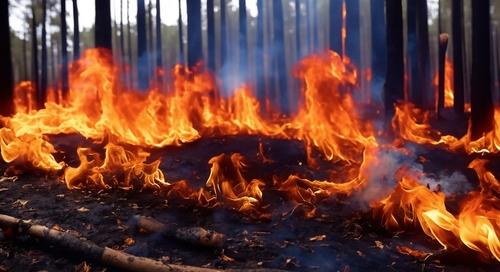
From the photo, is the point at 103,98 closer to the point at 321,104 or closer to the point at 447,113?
the point at 321,104

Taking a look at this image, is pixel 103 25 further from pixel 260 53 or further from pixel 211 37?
pixel 260 53

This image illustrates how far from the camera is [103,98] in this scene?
11109 millimetres

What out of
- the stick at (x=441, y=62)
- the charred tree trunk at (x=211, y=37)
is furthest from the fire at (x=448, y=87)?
the charred tree trunk at (x=211, y=37)

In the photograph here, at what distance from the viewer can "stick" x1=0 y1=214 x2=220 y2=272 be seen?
16.8ft

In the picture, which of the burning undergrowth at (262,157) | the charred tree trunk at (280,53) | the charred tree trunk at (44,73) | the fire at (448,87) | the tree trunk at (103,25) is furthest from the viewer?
the charred tree trunk at (44,73)

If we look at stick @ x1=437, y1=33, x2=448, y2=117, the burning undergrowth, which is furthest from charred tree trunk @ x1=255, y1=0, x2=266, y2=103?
the burning undergrowth

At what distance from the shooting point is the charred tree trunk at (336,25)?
50.7ft

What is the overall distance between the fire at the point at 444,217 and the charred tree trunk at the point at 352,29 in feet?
29.7

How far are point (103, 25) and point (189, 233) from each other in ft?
33.7

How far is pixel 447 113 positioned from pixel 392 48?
28.1ft

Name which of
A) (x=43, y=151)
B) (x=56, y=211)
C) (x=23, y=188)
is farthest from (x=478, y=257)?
(x=43, y=151)

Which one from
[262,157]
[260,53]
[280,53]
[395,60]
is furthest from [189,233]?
[280,53]

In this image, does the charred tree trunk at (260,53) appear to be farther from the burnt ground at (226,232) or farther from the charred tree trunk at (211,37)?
the burnt ground at (226,232)

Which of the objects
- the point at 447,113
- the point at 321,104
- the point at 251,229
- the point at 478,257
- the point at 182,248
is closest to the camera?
the point at 478,257
